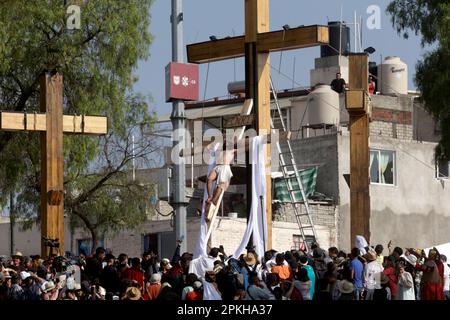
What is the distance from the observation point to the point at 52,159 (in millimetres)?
30516

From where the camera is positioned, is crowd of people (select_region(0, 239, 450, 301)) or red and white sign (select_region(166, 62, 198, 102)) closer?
crowd of people (select_region(0, 239, 450, 301))

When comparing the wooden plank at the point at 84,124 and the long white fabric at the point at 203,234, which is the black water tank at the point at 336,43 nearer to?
the wooden plank at the point at 84,124

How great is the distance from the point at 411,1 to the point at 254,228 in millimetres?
14754

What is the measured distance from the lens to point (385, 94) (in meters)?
59.4

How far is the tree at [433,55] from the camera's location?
40406 millimetres

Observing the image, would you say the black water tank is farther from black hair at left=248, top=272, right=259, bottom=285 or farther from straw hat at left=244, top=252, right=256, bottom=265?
black hair at left=248, top=272, right=259, bottom=285

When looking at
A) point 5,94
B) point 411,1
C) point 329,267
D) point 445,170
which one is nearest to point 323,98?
point 445,170

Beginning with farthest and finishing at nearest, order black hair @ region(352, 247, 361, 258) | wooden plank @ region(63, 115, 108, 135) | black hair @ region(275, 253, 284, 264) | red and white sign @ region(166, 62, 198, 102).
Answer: red and white sign @ region(166, 62, 198, 102)
wooden plank @ region(63, 115, 108, 135)
black hair @ region(352, 247, 361, 258)
black hair @ region(275, 253, 284, 264)

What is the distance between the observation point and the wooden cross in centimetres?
3033

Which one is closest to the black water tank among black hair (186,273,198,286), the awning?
the awning

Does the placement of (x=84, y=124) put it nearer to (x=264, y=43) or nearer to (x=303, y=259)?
(x=264, y=43)

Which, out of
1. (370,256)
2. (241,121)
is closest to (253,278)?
(370,256)

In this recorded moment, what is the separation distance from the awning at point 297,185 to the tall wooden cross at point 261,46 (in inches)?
803

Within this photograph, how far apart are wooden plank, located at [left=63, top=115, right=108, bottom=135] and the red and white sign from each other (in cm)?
227
